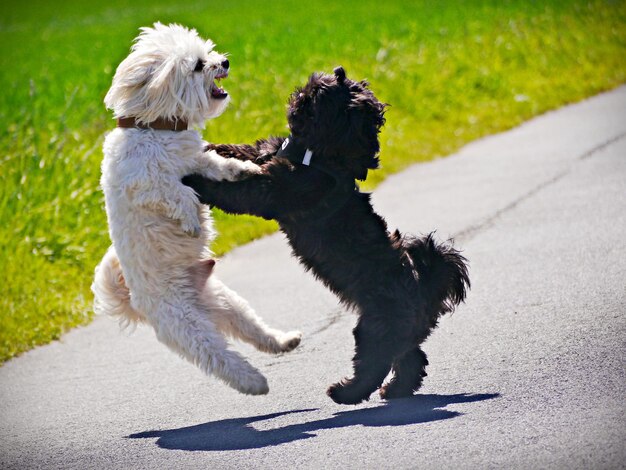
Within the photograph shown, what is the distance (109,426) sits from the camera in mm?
5754

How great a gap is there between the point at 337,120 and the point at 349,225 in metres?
0.55

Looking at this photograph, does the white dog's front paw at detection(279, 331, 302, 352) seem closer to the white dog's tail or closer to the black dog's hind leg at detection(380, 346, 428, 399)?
the black dog's hind leg at detection(380, 346, 428, 399)

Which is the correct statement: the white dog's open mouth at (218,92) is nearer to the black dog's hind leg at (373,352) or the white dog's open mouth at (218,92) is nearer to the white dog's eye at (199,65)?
the white dog's eye at (199,65)

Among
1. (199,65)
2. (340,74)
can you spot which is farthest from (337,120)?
(199,65)

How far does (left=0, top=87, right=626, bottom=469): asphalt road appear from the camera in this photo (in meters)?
4.60

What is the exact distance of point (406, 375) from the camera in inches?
214

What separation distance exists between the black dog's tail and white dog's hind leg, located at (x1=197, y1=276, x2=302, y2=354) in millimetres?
845

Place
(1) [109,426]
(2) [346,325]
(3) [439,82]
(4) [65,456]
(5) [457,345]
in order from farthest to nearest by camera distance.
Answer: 1. (3) [439,82]
2. (2) [346,325]
3. (5) [457,345]
4. (1) [109,426]
5. (4) [65,456]

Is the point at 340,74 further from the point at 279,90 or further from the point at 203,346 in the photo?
the point at 279,90

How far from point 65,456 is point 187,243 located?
4.07 feet

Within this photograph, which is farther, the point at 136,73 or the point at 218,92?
the point at 218,92

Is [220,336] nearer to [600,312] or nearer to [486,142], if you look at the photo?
[600,312]

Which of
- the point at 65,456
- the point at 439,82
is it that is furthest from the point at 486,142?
the point at 65,456

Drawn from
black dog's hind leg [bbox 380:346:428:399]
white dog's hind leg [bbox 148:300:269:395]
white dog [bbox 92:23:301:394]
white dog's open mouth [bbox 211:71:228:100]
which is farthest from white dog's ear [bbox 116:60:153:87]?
black dog's hind leg [bbox 380:346:428:399]
